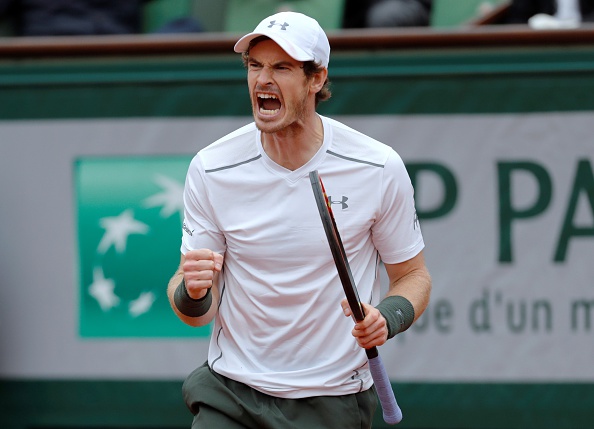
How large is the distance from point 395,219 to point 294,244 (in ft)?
1.12

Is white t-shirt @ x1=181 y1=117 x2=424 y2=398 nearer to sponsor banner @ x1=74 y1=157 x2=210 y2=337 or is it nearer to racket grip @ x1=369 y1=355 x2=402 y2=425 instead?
racket grip @ x1=369 y1=355 x2=402 y2=425

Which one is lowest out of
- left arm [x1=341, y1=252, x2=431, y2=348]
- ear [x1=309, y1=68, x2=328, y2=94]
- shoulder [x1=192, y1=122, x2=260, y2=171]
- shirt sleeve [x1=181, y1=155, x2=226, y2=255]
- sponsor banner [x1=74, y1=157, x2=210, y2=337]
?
sponsor banner [x1=74, y1=157, x2=210, y2=337]

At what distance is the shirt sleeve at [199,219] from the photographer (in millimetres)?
3541

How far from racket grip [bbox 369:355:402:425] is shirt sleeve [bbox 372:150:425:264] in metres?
0.41

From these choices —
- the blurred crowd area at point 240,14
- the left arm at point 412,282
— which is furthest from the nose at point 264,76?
the blurred crowd area at point 240,14

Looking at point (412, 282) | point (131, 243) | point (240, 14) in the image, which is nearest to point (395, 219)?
point (412, 282)

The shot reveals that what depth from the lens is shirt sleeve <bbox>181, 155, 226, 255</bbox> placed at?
Answer: 3.54m

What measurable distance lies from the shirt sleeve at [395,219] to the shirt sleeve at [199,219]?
0.51 meters

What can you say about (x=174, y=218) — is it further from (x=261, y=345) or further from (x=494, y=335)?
(x=261, y=345)

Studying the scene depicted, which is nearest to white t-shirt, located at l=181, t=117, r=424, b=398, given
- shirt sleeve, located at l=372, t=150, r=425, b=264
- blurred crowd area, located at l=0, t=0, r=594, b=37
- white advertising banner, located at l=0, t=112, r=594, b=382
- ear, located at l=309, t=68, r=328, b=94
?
shirt sleeve, located at l=372, t=150, r=425, b=264

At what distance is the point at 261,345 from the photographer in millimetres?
3529

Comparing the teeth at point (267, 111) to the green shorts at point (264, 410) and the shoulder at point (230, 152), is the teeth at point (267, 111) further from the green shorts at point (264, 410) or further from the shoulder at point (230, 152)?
the green shorts at point (264, 410)

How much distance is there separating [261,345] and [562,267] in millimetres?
2436

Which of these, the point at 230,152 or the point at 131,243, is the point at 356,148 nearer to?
the point at 230,152
